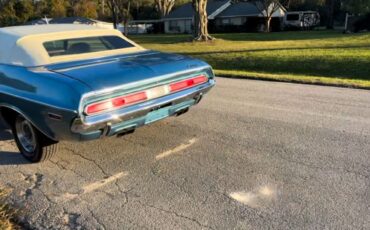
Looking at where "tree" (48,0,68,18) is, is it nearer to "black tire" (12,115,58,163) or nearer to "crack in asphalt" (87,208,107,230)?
"black tire" (12,115,58,163)

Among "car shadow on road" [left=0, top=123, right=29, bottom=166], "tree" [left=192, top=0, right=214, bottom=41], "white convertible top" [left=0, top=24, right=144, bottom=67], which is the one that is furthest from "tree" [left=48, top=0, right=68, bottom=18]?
"car shadow on road" [left=0, top=123, right=29, bottom=166]

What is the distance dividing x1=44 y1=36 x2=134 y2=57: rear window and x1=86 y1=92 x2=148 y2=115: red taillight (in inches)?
52.5

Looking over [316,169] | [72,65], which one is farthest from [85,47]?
[316,169]

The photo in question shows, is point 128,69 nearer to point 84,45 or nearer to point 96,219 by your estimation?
point 84,45

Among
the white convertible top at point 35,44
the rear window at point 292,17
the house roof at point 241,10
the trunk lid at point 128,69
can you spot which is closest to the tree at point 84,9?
the house roof at point 241,10

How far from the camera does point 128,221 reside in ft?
11.6

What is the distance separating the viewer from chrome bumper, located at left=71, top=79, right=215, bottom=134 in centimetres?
A: 405

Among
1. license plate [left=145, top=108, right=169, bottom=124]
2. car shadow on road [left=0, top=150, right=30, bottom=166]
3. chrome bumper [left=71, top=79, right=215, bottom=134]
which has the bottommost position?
car shadow on road [left=0, top=150, right=30, bottom=166]

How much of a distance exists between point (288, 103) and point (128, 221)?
15.1ft

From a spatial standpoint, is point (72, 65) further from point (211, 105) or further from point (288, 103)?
point (288, 103)

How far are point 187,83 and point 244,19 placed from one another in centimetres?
5053

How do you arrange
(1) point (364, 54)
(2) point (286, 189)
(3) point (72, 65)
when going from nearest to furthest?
1. (2) point (286, 189)
2. (3) point (72, 65)
3. (1) point (364, 54)

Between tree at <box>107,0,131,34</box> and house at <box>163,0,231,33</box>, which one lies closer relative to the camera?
tree at <box>107,0,131,34</box>

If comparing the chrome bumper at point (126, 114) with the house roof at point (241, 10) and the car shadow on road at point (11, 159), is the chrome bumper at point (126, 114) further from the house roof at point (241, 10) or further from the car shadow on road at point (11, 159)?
the house roof at point (241, 10)
